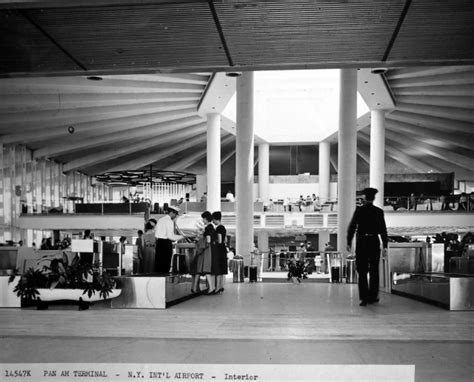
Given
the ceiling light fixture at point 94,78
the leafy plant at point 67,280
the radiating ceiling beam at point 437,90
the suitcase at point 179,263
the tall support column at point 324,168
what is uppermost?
the radiating ceiling beam at point 437,90

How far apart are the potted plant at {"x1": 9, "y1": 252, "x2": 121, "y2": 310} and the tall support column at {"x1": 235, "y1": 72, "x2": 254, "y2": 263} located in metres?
13.1

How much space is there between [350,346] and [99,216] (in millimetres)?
26656

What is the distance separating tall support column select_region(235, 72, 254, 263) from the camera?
66.9 feet

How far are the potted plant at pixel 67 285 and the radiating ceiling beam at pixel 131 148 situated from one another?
25.4 metres

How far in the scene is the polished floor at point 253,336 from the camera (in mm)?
3891

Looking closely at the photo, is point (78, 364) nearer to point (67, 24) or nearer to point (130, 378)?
point (130, 378)

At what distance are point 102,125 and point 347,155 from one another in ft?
44.9

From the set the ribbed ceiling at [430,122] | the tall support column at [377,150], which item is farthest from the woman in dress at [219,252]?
the tall support column at [377,150]

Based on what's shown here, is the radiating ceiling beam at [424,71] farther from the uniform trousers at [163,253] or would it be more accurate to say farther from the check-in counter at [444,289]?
the uniform trousers at [163,253]

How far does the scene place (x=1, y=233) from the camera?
29.9m

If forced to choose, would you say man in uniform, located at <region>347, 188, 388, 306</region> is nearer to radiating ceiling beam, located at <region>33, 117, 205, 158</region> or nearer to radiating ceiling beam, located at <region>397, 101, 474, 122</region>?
radiating ceiling beam, located at <region>397, 101, 474, 122</region>

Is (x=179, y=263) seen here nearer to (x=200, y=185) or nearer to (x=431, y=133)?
(x=431, y=133)

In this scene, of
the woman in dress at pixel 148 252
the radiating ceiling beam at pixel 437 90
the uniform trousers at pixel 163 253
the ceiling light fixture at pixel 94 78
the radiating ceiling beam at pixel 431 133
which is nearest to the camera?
the uniform trousers at pixel 163 253

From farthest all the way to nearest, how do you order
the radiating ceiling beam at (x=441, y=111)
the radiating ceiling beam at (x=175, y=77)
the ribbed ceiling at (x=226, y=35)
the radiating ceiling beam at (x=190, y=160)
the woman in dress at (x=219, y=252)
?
the radiating ceiling beam at (x=190, y=160) < the radiating ceiling beam at (x=441, y=111) < the radiating ceiling beam at (x=175, y=77) < the woman in dress at (x=219, y=252) < the ribbed ceiling at (x=226, y=35)
